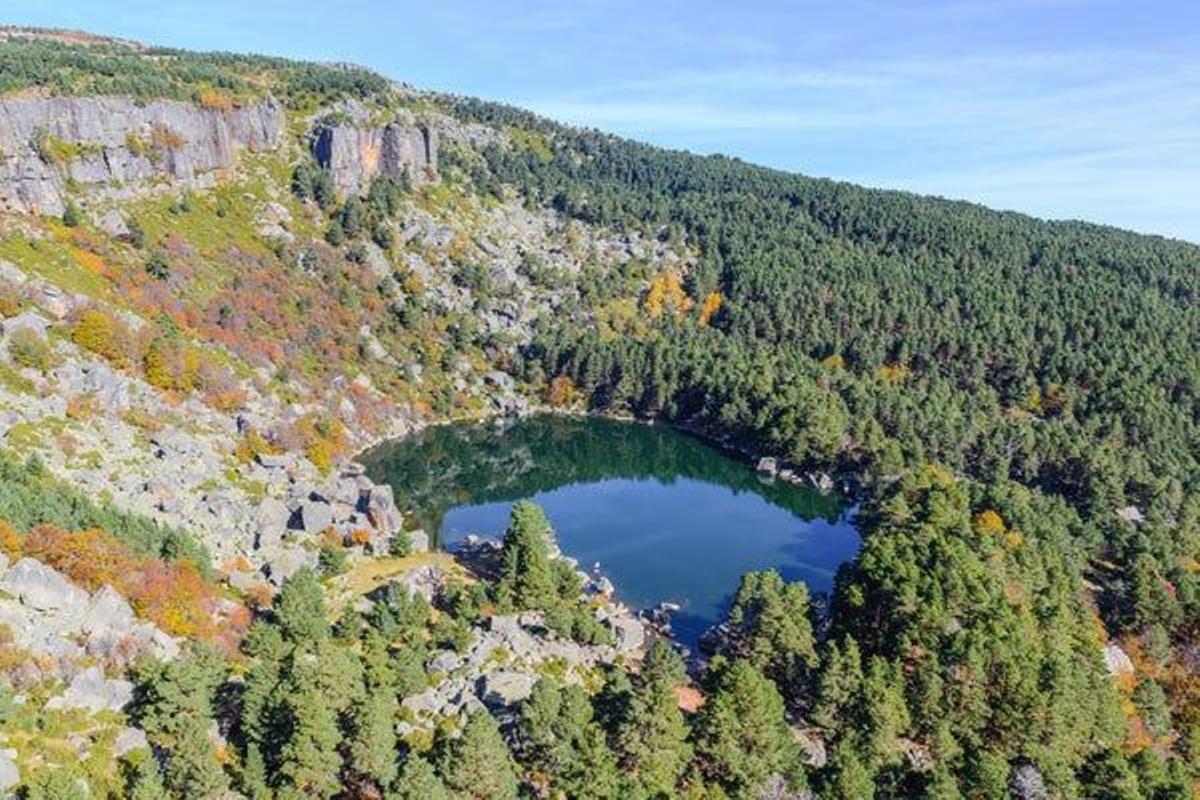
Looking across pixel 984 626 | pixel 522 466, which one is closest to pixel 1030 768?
pixel 984 626

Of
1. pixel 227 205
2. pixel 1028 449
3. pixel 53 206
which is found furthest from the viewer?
pixel 227 205

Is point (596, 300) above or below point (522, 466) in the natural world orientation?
above

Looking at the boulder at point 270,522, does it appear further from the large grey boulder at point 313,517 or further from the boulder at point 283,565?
the boulder at point 283,565

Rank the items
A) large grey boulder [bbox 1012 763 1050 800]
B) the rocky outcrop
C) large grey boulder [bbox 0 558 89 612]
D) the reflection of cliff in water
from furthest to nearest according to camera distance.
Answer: the reflection of cliff in water
large grey boulder [bbox 0 558 89 612]
large grey boulder [bbox 1012 763 1050 800]
the rocky outcrop

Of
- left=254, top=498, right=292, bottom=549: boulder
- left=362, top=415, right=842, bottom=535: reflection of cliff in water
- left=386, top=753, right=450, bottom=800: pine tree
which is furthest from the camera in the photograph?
left=362, top=415, right=842, bottom=535: reflection of cliff in water

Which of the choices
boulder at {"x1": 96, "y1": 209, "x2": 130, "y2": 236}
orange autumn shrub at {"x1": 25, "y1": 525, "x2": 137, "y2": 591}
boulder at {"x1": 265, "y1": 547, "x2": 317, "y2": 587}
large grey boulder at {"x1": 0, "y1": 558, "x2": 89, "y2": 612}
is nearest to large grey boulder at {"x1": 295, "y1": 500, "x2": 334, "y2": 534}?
boulder at {"x1": 265, "y1": 547, "x2": 317, "y2": 587}

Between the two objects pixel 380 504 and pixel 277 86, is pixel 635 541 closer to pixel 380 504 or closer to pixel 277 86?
pixel 380 504

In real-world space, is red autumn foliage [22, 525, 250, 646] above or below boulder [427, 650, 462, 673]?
above

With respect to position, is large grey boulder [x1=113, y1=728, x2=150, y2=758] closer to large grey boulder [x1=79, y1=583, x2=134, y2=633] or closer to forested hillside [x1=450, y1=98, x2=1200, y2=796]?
large grey boulder [x1=79, y1=583, x2=134, y2=633]
